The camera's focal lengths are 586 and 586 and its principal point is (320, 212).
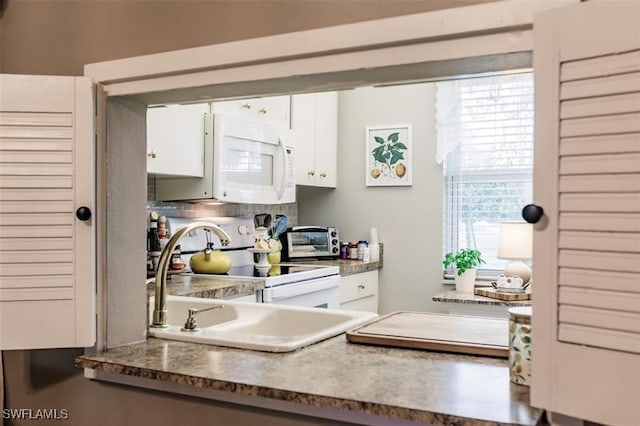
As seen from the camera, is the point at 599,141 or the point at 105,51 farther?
the point at 105,51

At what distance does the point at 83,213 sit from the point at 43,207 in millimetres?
106

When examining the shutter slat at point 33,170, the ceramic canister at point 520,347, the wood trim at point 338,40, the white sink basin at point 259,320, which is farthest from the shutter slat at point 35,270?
the ceramic canister at point 520,347

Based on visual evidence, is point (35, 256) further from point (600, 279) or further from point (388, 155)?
point (388, 155)

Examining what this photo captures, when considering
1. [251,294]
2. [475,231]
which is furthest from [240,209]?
[475,231]

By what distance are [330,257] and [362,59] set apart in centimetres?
311

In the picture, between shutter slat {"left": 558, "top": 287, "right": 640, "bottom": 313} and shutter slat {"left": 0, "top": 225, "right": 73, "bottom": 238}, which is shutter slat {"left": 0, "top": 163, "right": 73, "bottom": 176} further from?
shutter slat {"left": 558, "top": 287, "right": 640, "bottom": 313}

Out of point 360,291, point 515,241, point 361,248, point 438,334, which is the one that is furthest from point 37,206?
point 361,248

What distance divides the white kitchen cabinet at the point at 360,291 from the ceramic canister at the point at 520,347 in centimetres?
258

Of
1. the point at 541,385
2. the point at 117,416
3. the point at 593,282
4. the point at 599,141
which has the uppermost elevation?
the point at 599,141

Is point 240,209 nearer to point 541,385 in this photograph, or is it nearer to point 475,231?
point 475,231

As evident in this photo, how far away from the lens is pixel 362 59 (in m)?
1.25

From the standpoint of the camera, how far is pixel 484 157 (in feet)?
13.1

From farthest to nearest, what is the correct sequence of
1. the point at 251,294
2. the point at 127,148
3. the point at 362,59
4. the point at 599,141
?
1. the point at 251,294
2. the point at 127,148
3. the point at 362,59
4. the point at 599,141

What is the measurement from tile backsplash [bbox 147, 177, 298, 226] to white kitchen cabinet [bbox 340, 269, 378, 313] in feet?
2.69
